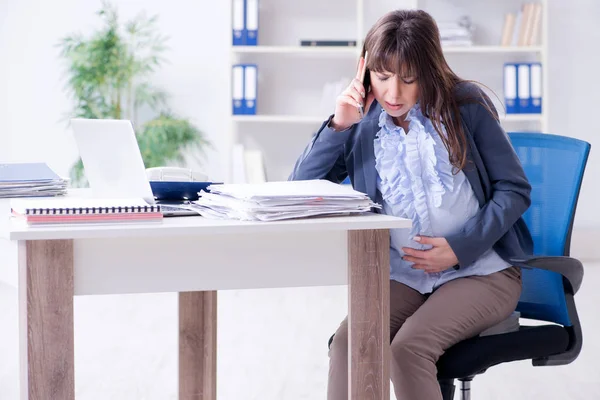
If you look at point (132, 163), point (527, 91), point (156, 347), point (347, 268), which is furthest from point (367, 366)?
point (527, 91)

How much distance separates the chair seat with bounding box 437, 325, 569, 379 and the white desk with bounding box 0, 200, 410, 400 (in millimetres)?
186

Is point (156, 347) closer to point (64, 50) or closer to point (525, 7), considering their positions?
point (64, 50)

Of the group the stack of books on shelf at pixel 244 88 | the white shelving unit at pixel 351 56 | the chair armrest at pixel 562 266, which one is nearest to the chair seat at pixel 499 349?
the chair armrest at pixel 562 266

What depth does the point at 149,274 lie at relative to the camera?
1323 mm

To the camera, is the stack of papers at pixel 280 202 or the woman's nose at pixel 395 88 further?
the woman's nose at pixel 395 88

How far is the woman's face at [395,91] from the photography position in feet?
5.53

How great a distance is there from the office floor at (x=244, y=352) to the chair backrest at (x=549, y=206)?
0.85 metres

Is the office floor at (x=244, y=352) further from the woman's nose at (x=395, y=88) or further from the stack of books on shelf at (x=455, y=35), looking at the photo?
the stack of books on shelf at (x=455, y=35)

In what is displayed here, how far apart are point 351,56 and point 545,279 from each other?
11.3ft

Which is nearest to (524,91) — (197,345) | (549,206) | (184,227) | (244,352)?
(244,352)

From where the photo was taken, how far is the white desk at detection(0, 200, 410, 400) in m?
1.26

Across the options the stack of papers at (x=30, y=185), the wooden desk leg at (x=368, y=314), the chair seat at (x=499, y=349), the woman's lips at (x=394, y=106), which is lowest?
the chair seat at (x=499, y=349)

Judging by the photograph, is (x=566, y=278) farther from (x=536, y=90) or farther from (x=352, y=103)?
(x=536, y=90)

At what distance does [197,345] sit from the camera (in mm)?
1993
